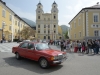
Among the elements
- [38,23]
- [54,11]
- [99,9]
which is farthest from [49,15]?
[99,9]

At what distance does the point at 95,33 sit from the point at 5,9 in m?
26.7

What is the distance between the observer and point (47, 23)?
9469 centimetres

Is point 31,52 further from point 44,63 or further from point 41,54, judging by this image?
point 44,63

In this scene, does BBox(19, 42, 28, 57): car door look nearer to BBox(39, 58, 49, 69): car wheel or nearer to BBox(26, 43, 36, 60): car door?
BBox(26, 43, 36, 60): car door

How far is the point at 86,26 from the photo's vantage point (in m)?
25.1

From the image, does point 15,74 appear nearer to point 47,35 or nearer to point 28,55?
point 28,55

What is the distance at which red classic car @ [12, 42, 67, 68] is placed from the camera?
24.6 feet

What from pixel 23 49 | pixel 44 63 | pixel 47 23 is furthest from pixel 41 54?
pixel 47 23

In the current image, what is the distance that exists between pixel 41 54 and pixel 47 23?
87653 millimetres

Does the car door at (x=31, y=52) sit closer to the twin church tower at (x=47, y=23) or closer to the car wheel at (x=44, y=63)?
the car wheel at (x=44, y=63)

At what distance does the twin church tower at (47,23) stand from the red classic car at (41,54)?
8241cm

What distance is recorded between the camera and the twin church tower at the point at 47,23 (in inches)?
3642

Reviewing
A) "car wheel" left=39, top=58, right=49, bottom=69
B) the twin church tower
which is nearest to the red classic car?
"car wheel" left=39, top=58, right=49, bottom=69

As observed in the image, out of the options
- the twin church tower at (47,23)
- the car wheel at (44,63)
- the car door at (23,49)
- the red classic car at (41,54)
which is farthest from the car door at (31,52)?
the twin church tower at (47,23)
